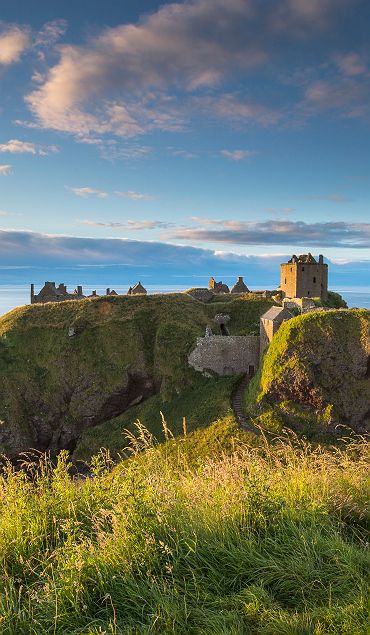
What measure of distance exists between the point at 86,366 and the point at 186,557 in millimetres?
52457

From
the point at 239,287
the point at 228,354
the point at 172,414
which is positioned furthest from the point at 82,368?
the point at 239,287

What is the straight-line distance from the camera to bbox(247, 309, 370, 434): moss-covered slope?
38844 millimetres

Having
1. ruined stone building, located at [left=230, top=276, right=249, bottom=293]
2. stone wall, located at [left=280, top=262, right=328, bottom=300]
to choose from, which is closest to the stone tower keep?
stone wall, located at [left=280, top=262, right=328, bottom=300]

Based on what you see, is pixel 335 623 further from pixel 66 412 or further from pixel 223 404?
pixel 66 412

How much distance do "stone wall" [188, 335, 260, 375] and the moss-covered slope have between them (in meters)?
6.70

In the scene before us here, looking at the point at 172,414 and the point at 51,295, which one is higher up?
the point at 51,295

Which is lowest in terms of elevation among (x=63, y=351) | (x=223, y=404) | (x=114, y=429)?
(x=114, y=429)

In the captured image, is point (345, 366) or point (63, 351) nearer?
point (345, 366)

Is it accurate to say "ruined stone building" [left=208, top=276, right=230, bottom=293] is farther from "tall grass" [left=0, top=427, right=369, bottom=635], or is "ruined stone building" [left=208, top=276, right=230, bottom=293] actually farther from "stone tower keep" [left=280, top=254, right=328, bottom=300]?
"tall grass" [left=0, top=427, right=369, bottom=635]

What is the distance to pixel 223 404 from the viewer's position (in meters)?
44.3

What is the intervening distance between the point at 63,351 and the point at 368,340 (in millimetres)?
40734

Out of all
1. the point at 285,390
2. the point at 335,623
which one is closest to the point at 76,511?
the point at 335,623

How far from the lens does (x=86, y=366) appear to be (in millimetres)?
56375

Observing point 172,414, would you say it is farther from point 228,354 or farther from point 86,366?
point 86,366
